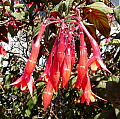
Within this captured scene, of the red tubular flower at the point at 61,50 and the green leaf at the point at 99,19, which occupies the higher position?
the green leaf at the point at 99,19

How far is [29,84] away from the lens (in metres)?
0.59

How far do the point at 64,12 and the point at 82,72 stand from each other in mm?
258

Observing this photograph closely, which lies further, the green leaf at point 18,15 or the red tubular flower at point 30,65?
the green leaf at point 18,15

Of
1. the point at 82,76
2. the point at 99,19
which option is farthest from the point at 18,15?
the point at 82,76

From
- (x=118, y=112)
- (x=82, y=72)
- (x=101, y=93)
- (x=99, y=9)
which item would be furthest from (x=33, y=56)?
(x=101, y=93)

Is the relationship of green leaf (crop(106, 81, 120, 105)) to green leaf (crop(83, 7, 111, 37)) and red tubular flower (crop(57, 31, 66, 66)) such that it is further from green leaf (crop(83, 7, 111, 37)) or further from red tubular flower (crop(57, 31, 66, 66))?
red tubular flower (crop(57, 31, 66, 66))

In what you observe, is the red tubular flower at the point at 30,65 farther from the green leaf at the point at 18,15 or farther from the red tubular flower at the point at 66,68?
the green leaf at the point at 18,15

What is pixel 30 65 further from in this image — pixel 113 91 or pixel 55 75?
pixel 113 91

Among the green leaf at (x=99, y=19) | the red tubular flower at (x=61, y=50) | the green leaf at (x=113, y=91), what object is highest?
the green leaf at (x=99, y=19)

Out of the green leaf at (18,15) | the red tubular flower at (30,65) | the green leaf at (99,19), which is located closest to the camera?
the red tubular flower at (30,65)

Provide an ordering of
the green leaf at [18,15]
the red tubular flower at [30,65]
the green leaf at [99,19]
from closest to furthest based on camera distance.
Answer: the red tubular flower at [30,65] → the green leaf at [99,19] → the green leaf at [18,15]


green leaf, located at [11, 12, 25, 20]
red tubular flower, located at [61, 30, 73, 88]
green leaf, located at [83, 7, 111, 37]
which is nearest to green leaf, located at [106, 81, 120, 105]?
green leaf, located at [83, 7, 111, 37]

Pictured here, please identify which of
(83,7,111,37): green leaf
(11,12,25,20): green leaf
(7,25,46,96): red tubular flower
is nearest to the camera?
(7,25,46,96): red tubular flower

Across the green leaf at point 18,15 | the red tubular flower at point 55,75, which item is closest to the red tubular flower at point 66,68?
the red tubular flower at point 55,75
